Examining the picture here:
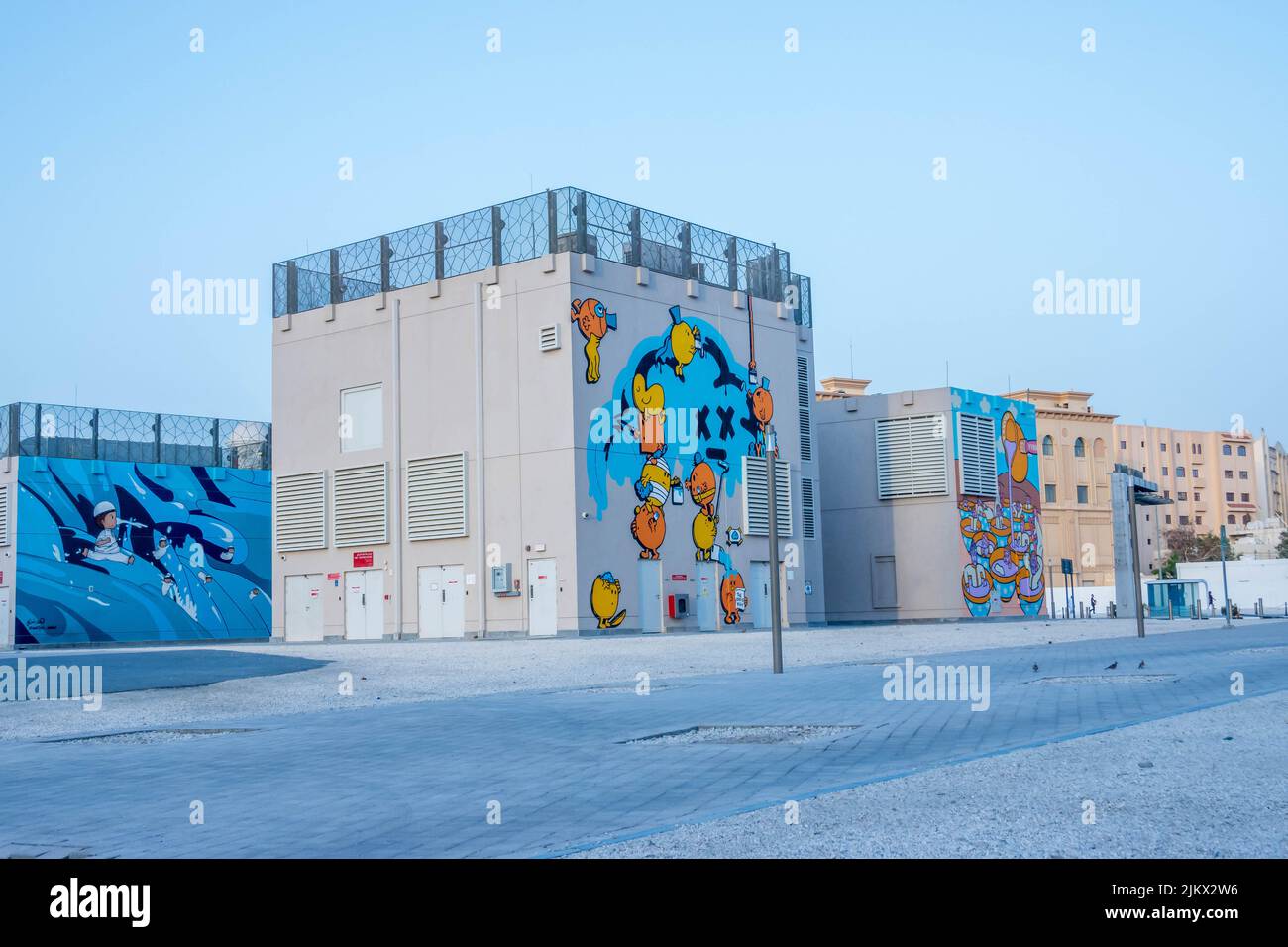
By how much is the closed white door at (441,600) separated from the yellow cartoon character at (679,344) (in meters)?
9.91

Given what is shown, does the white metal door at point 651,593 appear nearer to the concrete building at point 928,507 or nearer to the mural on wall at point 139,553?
the concrete building at point 928,507

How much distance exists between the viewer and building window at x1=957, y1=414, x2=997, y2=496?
56.7 m

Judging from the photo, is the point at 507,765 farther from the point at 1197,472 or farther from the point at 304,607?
the point at 1197,472

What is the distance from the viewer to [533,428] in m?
41.9

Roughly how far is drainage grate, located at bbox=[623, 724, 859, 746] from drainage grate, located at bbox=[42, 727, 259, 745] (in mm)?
4351

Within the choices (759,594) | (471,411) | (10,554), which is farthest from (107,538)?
(759,594)

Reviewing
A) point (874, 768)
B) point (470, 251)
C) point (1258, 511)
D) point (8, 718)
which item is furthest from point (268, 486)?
point (1258, 511)

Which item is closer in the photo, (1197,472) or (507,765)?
(507,765)

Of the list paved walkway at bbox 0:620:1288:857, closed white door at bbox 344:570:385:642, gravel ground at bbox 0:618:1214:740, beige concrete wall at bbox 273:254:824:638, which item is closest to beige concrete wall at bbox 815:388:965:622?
beige concrete wall at bbox 273:254:824:638

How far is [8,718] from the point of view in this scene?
15125mm

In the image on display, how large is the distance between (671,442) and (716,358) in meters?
4.14

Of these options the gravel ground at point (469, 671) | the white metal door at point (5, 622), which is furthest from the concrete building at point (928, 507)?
the white metal door at point (5, 622)

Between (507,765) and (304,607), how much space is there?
4002cm
